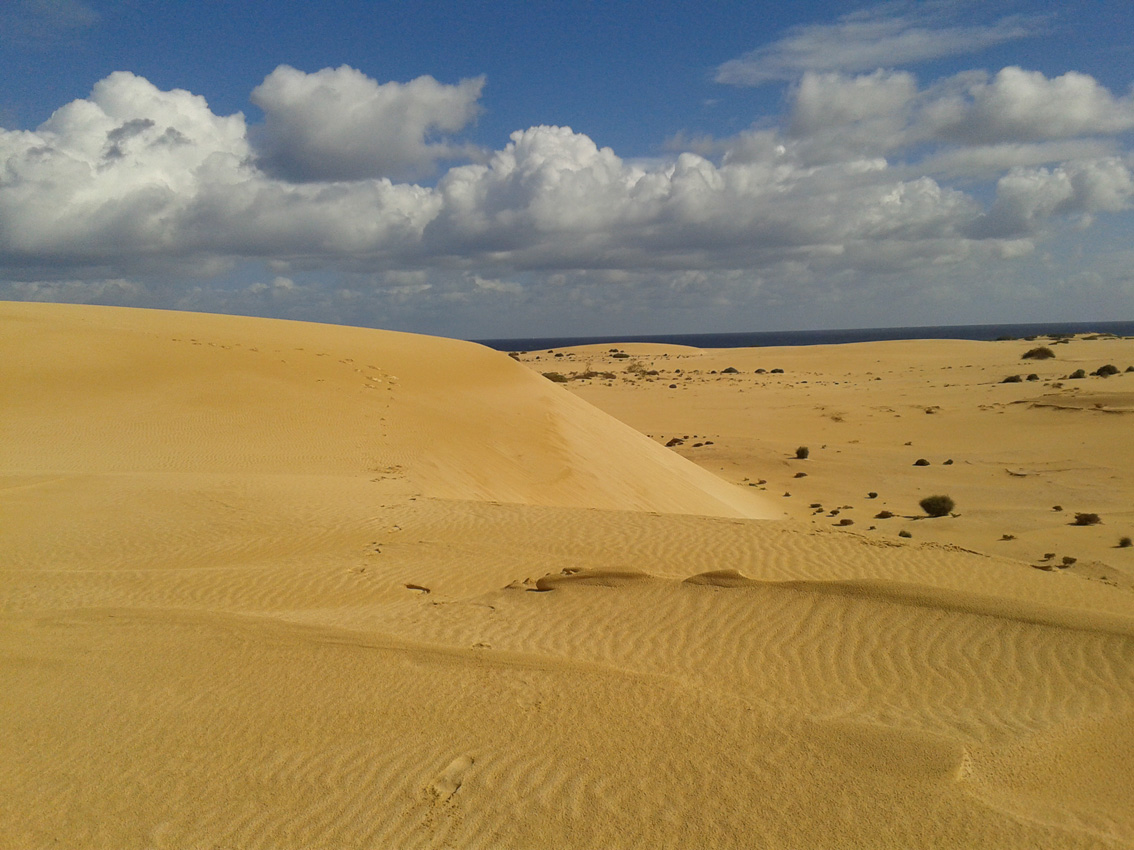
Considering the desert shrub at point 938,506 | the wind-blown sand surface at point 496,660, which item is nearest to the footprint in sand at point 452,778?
the wind-blown sand surface at point 496,660

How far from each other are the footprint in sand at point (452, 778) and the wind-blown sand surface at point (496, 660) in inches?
0.6

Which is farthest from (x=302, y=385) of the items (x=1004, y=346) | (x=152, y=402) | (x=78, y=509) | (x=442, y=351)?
(x=1004, y=346)

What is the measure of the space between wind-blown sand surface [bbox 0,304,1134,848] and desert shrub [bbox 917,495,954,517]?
2.60 ft

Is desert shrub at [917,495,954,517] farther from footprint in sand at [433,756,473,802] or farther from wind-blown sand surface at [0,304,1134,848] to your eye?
footprint in sand at [433,756,473,802]

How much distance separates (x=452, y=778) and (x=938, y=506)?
1394 centimetres

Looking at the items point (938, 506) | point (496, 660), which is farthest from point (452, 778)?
point (938, 506)

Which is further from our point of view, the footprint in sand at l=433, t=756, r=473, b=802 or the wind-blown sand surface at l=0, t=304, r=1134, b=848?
the footprint in sand at l=433, t=756, r=473, b=802

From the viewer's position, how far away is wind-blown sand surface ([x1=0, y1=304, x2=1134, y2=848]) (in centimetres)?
409

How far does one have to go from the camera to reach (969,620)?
6.54 metres

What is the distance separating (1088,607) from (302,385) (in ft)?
49.9

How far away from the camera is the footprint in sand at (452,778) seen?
13.9ft

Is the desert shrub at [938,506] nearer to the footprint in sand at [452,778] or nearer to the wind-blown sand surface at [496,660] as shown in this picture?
the wind-blown sand surface at [496,660]

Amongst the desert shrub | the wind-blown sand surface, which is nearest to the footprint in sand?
the wind-blown sand surface

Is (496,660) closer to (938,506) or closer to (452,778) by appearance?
(452,778)
